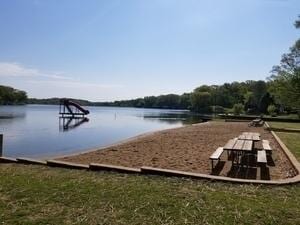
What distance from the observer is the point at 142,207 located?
459 centimetres

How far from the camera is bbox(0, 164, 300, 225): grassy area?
13.8 feet

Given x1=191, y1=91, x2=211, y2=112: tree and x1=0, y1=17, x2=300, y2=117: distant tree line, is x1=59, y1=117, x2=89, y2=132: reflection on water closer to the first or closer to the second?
x1=0, y1=17, x2=300, y2=117: distant tree line

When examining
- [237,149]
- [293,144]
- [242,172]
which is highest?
[237,149]

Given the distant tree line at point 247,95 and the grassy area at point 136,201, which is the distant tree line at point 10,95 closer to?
the distant tree line at point 247,95

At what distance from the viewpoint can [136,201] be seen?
4.86 m

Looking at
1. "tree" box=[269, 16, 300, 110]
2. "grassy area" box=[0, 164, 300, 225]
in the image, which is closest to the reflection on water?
"tree" box=[269, 16, 300, 110]

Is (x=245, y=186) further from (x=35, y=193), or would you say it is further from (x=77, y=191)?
(x=35, y=193)

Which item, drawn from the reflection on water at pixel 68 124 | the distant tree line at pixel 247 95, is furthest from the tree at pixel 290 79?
the reflection on water at pixel 68 124

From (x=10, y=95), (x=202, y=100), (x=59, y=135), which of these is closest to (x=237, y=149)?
(x=59, y=135)

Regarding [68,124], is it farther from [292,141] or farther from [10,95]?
[10,95]

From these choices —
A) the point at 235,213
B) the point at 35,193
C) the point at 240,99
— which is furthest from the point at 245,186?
the point at 240,99

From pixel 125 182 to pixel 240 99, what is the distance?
110034 mm

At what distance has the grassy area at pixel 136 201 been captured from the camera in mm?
4211

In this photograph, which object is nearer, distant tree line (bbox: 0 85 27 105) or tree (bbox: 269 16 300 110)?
tree (bbox: 269 16 300 110)
